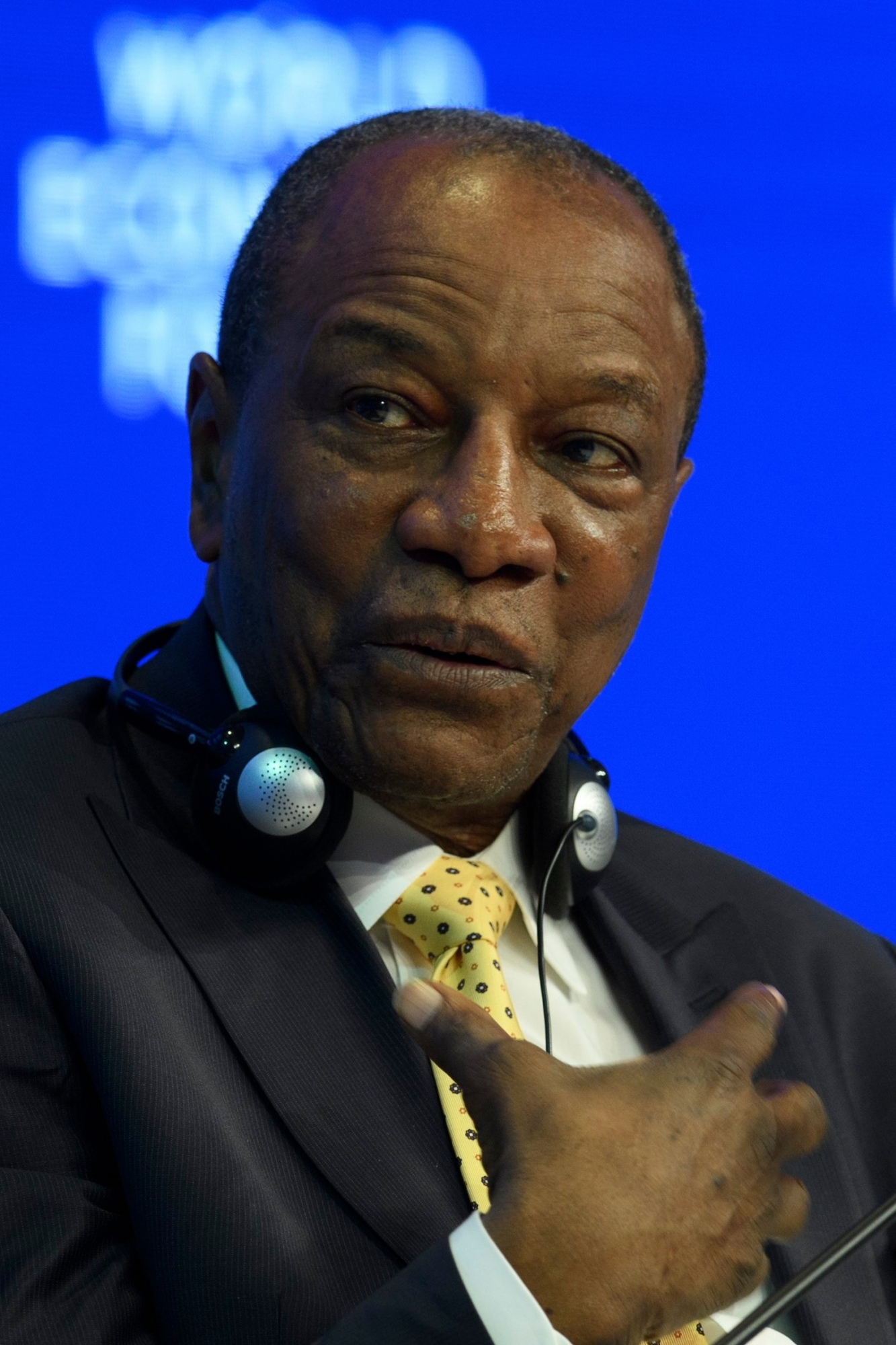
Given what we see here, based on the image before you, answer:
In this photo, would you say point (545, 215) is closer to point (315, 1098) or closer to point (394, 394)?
point (394, 394)

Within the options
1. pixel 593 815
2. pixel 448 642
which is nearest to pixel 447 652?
pixel 448 642

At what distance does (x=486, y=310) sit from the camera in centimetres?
144

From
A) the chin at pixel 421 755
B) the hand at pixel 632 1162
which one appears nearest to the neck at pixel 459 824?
the chin at pixel 421 755

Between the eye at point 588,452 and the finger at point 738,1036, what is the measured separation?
577 millimetres

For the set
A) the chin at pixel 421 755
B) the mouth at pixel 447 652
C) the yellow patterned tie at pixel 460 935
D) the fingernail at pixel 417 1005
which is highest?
the mouth at pixel 447 652

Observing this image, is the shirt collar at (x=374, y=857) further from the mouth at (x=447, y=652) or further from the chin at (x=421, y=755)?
the mouth at (x=447, y=652)

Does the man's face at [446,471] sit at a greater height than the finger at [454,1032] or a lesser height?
greater

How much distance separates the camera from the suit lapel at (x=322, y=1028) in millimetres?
1302

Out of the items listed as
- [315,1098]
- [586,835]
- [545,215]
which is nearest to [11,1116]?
[315,1098]

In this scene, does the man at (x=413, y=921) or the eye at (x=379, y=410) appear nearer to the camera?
the man at (x=413, y=921)

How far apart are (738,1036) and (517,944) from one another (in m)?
0.52

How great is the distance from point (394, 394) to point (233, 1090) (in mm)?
632

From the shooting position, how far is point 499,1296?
105 cm

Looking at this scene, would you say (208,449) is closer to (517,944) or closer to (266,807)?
(266,807)
